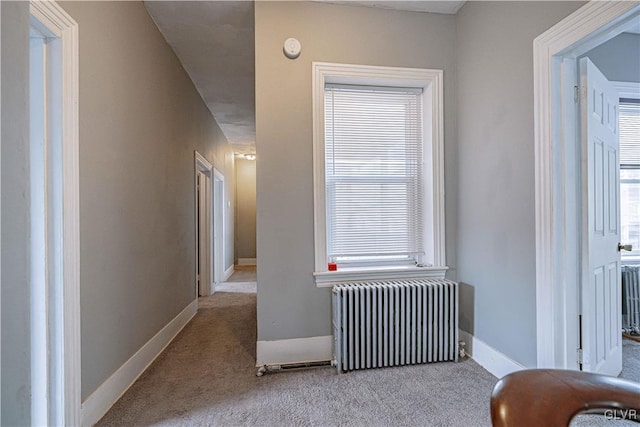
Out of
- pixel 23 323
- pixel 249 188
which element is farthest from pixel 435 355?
pixel 249 188

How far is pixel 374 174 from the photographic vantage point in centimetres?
256

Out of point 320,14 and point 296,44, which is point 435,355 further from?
point 320,14

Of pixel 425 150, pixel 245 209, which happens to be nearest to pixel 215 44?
pixel 425 150

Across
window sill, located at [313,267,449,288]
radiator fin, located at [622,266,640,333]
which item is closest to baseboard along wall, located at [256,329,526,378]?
window sill, located at [313,267,449,288]

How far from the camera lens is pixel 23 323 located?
1.91 ft

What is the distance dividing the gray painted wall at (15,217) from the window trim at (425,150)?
1835mm

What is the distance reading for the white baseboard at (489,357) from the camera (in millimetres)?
2023

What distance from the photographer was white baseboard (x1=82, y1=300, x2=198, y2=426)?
1.66 meters

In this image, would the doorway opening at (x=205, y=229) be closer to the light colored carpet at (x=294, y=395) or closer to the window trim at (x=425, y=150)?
the light colored carpet at (x=294, y=395)

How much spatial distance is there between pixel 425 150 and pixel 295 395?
2041mm

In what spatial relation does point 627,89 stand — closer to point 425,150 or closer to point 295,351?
point 425,150

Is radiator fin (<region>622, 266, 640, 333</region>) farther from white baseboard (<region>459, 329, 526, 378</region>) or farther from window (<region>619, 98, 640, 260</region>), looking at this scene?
white baseboard (<region>459, 329, 526, 378</region>)

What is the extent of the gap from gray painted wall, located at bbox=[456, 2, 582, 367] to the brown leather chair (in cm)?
137

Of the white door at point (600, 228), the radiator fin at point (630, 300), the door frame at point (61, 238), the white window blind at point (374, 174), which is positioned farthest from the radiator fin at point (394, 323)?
the radiator fin at point (630, 300)
